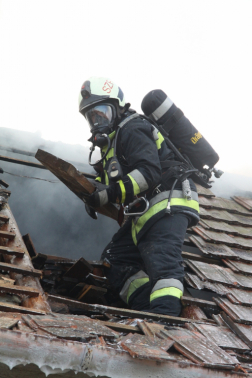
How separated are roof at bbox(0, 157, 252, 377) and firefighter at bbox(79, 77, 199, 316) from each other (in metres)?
0.24

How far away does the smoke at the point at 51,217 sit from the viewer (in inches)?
188

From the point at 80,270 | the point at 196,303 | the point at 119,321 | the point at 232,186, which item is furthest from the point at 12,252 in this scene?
the point at 232,186

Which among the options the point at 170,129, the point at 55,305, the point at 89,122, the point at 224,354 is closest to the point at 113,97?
the point at 89,122

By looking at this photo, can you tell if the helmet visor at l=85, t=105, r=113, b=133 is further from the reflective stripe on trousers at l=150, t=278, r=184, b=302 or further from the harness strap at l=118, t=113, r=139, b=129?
the reflective stripe on trousers at l=150, t=278, r=184, b=302

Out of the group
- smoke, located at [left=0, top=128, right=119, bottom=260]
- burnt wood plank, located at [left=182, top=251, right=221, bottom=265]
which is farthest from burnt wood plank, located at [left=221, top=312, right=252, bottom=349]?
smoke, located at [left=0, top=128, right=119, bottom=260]

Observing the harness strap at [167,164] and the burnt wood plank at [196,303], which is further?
the harness strap at [167,164]

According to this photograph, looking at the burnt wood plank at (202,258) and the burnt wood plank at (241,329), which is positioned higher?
the burnt wood plank at (241,329)

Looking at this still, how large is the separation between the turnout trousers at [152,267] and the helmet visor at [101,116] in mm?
1032

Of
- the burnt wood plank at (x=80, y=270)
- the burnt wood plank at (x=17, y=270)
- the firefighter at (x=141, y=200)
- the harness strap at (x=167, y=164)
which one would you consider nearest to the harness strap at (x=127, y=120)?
the firefighter at (x=141, y=200)

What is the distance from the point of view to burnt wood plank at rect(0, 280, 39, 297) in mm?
1919

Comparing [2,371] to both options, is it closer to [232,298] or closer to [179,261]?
[179,261]

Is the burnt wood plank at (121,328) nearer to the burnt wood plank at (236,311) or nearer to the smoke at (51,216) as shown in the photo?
the burnt wood plank at (236,311)

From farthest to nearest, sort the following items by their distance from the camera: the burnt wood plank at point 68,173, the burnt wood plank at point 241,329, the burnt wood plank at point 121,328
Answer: the burnt wood plank at point 68,173
the burnt wood plank at point 241,329
the burnt wood plank at point 121,328

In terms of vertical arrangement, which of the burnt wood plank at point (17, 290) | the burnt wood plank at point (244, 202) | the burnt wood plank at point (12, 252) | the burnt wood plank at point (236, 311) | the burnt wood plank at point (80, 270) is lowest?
the burnt wood plank at point (80, 270)
